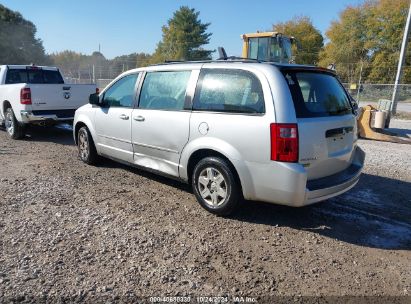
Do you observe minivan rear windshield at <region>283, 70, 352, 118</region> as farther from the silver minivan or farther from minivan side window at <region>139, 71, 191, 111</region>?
minivan side window at <region>139, 71, 191, 111</region>

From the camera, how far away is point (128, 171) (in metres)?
6.35

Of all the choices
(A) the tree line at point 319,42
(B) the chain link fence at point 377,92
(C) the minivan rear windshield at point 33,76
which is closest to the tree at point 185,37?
(A) the tree line at point 319,42

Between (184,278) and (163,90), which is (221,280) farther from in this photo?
(163,90)

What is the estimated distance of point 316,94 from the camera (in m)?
4.24

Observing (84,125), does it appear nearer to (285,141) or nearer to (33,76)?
(285,141)

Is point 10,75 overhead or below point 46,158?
overhead

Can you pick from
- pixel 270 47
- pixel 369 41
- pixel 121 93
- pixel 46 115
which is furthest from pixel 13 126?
pixel 369 41

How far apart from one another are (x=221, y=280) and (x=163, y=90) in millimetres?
2848

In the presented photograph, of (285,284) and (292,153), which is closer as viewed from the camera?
(285,284)

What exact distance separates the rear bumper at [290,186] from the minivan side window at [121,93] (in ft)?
8.28

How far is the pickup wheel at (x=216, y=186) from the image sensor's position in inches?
165

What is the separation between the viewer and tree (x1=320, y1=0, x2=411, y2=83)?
153 ft

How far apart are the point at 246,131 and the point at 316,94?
983mm

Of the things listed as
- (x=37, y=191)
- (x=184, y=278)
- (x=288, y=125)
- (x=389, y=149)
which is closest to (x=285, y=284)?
(x=184, y=278)
